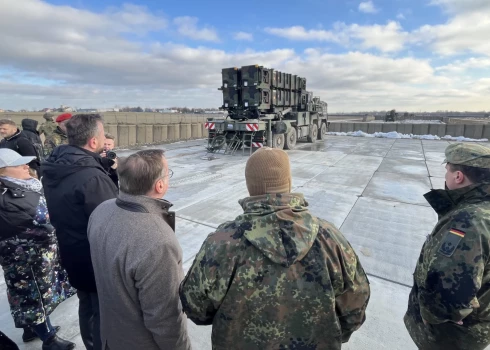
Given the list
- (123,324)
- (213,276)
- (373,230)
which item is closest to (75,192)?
(123,324)

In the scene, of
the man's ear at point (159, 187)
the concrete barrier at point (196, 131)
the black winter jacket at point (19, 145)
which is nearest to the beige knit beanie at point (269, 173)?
the man's ear at point (159, 187)

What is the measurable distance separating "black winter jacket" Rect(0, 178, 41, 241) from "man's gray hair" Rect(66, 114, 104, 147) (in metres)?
0.46

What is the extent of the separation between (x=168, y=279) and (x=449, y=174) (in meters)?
1.63

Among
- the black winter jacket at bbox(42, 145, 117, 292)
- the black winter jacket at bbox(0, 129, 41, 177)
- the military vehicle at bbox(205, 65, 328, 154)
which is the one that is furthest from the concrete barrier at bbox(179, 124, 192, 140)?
the black winter jacket at bbox(42, 145, 117, 292)

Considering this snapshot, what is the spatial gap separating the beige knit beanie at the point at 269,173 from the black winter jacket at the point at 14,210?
1650 mm

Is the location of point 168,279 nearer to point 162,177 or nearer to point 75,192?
point 162,177

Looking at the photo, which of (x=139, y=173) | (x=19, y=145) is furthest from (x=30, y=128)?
(x=139, y=173)

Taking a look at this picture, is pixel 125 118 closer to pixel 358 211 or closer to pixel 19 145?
pixel 19 145

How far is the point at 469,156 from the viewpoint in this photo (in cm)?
159

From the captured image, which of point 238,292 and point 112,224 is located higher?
point 112,224

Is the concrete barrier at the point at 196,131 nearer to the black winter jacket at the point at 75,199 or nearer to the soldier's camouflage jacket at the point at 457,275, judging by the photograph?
the black winter jacket at the point at 75,199

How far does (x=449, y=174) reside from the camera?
1662mm

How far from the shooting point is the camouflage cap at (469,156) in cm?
156

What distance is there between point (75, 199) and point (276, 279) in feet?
4.40
